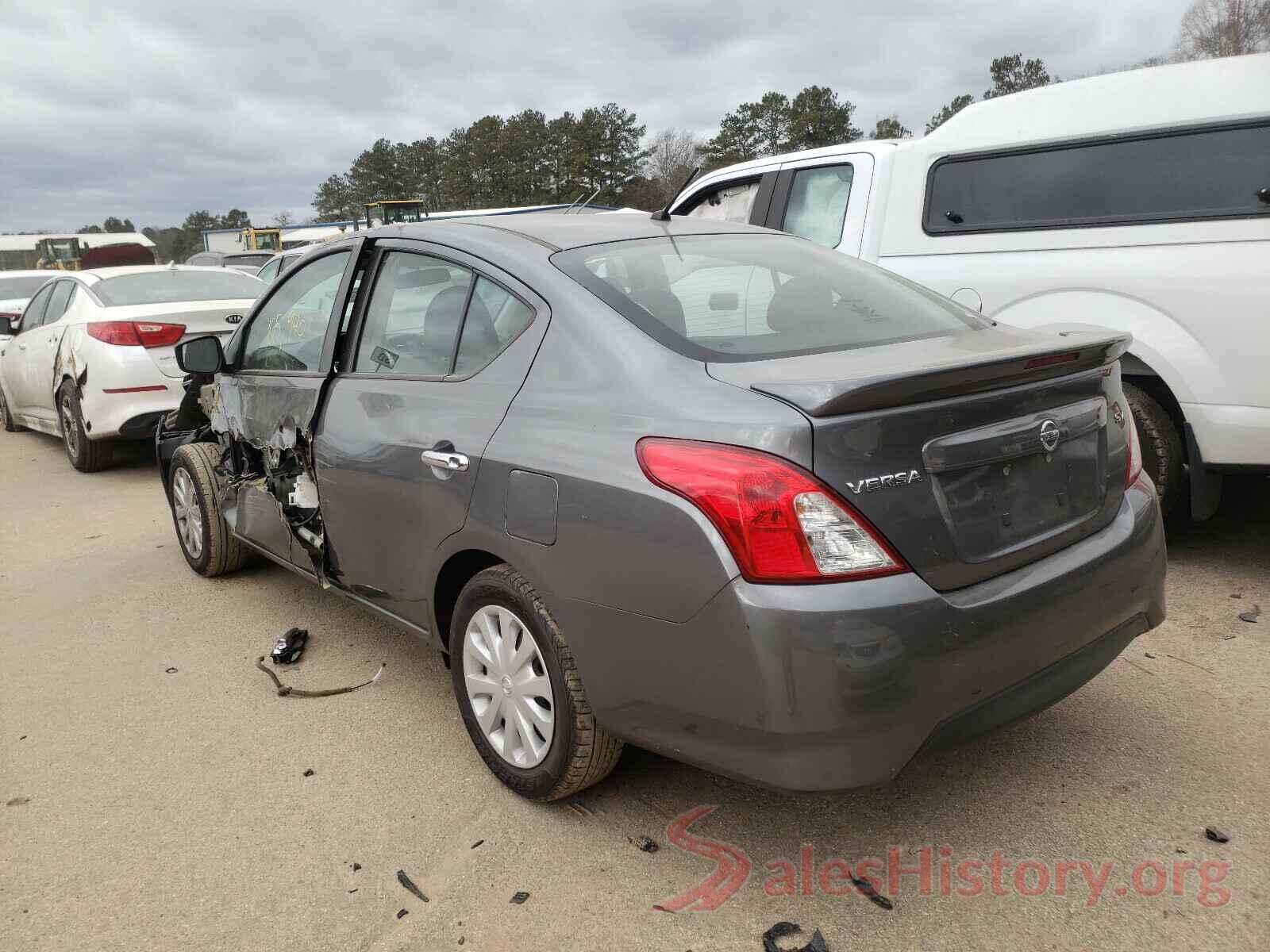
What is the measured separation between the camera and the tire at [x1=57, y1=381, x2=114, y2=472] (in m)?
7.72

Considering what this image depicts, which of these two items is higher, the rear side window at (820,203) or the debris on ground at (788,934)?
the rear side window at (820,203)

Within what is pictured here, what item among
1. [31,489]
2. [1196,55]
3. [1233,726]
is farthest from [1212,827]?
[1196,55]

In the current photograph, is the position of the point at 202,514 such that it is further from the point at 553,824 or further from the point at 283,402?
the point at 553,824

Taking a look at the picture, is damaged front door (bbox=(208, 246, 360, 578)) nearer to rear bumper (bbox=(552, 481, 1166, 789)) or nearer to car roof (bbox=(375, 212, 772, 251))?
car roof (bbox=(375, 212, 772, 251))

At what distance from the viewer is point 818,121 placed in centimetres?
6806

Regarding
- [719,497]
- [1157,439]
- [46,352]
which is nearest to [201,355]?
[719,497]

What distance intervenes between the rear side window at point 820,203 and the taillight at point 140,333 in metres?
4.55

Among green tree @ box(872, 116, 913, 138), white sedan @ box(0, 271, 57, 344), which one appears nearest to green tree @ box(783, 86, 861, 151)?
green tree @ box(872, 116, 913, 138)

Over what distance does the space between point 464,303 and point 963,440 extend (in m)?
1.55

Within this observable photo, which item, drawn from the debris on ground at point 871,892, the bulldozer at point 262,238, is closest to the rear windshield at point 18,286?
the debris on ground at point 871,892

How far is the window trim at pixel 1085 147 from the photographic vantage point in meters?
3.99

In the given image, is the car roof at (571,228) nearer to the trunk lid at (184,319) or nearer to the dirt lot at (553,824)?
the dirt lot at (553,824)

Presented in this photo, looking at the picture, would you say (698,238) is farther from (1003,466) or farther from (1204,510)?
(1204,510)

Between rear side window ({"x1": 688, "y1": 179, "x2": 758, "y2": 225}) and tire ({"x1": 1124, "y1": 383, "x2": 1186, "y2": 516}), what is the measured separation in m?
2.55
